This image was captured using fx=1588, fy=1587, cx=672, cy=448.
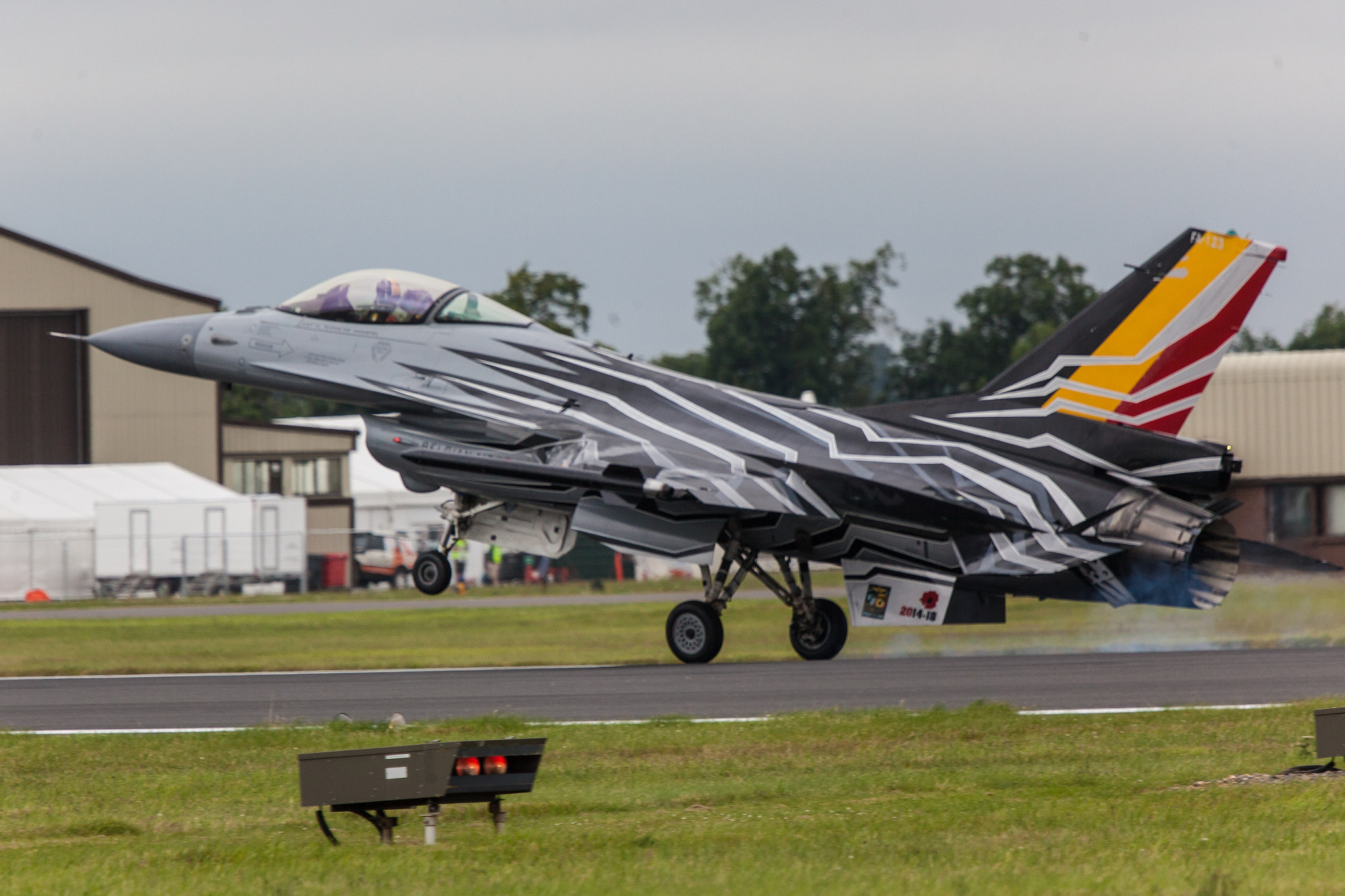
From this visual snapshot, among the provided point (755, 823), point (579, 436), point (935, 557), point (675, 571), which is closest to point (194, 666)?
point (579, 436)

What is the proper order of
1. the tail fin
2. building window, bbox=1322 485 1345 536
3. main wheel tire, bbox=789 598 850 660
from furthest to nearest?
building window, bbox=1322 485 1345 536
main wheel tire, bbox=789 598 850 660
the tail fin

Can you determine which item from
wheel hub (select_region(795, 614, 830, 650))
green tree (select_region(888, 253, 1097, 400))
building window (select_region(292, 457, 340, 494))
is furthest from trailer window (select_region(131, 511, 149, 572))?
green tree (select_region(888, 253, 1097, 400))

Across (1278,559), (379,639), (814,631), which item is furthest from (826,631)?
(379,639)

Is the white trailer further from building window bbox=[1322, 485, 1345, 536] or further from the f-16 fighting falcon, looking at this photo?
building window bbox=[1322, 485, 1345, 536]

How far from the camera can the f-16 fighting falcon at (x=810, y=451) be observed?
18953mm

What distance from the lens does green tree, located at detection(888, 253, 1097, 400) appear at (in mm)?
Answer: 105188

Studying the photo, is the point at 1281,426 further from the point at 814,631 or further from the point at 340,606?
the point at 340,606

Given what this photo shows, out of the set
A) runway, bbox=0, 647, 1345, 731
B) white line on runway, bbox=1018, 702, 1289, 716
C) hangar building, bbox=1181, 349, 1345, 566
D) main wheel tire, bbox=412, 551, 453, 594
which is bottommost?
runway, bbox=0, 647, 1345, 731

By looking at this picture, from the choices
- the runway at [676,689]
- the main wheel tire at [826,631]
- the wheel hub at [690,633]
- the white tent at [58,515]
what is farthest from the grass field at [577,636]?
the white tent at [58,515]

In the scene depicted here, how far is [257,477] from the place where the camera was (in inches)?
2547

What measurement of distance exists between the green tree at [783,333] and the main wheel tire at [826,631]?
83795 mm

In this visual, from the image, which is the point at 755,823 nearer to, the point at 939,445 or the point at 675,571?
the point at 939,445

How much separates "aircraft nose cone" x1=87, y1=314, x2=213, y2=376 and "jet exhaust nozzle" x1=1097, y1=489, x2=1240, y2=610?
13.1m

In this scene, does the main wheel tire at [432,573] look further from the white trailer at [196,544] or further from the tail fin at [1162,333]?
the white trailer at [196,544]
